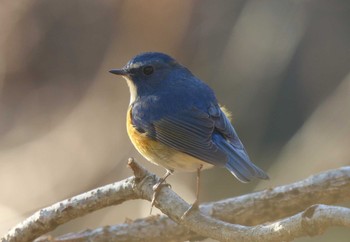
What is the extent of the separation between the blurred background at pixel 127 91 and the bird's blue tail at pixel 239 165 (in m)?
2.11

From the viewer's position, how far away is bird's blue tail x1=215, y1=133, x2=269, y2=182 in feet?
11.8

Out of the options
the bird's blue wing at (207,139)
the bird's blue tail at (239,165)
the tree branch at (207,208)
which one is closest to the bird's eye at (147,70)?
the bird's blue wing at (207,139)

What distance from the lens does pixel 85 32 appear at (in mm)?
8875

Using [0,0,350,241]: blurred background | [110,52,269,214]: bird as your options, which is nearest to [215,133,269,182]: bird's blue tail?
[110,52,269,214]: bird

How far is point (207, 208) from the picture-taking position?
377 cm

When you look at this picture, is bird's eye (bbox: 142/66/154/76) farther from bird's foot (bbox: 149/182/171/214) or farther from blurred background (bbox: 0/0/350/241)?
blurred background (bbox: 0/0/350/241)

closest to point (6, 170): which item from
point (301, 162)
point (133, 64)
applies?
point (301, 162)

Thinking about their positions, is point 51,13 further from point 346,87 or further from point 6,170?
point 346,87

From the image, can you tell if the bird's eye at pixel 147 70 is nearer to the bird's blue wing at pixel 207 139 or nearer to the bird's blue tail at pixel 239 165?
the bird's blue wing at pixel 207 139

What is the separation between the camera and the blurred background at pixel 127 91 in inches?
261

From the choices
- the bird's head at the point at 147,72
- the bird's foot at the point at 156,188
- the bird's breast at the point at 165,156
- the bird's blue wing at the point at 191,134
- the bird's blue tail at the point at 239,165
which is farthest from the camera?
the bird's head at the point at 147,72

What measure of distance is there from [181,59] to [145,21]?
64cm

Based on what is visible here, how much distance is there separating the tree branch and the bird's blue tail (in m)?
0.19

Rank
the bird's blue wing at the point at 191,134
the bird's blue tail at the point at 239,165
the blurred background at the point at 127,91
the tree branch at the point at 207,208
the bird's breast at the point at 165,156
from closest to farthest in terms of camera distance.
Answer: the tree branch at the point at 207,208
the bird's blue tail at the point at 239,165
the bird's blue wing at the point at 191,134
the bird's breast at the point at 165,156
the blurred background at the point at 127,91
